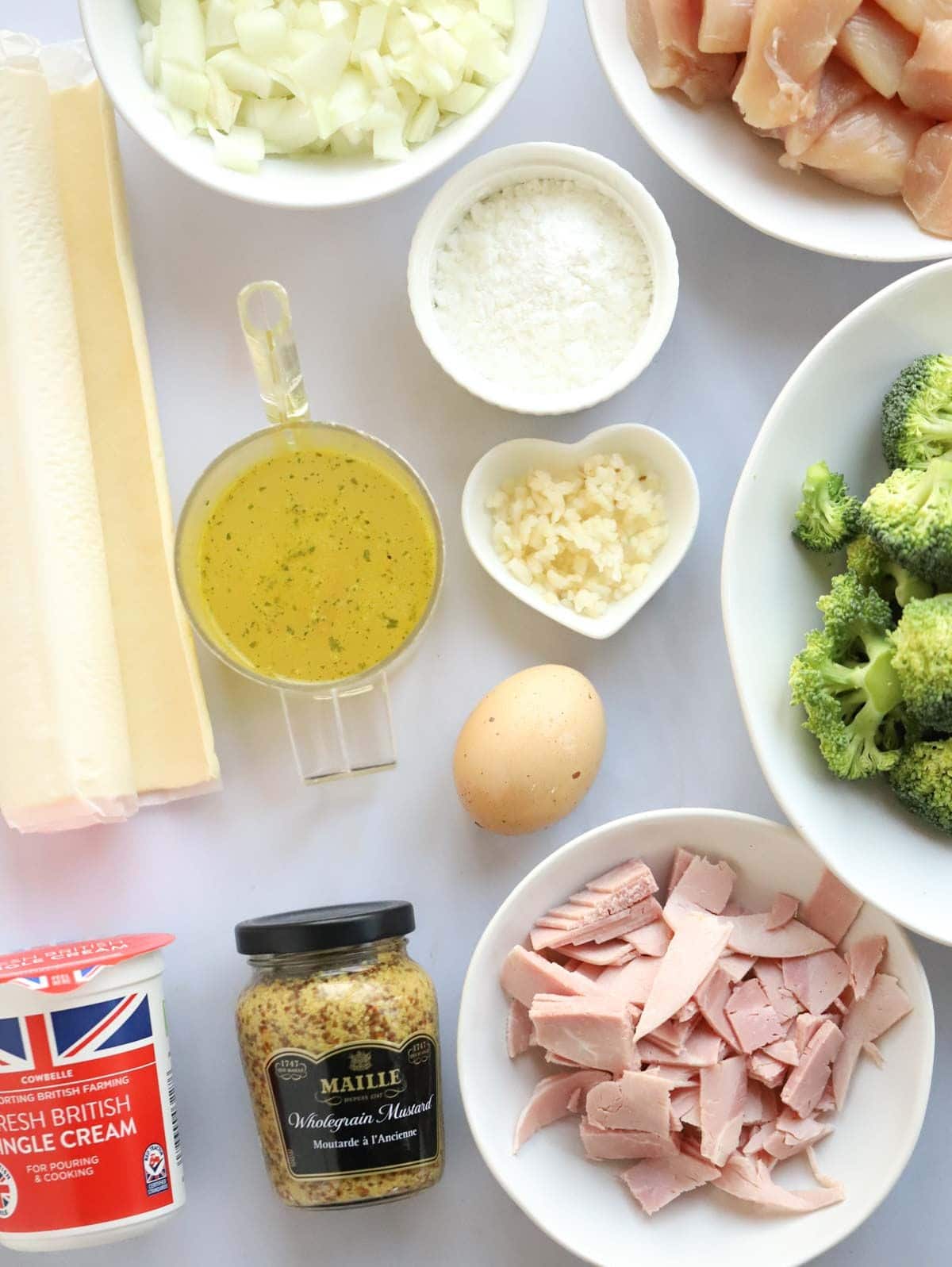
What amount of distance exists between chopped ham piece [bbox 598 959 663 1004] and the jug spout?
0.77 metres

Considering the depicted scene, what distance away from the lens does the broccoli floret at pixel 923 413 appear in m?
1.37

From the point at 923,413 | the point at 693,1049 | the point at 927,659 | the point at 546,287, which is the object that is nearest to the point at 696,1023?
the point at 693,1049

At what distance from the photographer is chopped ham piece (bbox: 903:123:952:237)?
1406 mm

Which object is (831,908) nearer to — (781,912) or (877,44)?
(781,912)

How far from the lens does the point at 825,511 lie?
139 cm

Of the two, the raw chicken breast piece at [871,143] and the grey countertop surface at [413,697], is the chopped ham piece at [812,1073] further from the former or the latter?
the raw chicken breast piece at [871,143]

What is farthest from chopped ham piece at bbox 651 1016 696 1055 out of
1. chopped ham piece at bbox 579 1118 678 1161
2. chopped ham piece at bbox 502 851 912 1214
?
chopped ham piece at bbox 579 1118 678 1161

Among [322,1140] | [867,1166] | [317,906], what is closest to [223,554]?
[317,906]

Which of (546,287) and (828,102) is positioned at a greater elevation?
(828,102)

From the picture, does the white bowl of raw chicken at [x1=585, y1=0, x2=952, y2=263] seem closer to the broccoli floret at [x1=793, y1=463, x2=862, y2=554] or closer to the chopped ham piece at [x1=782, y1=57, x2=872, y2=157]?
the chopped ham piece at [x1=782, y1=57, x2=872, y2=157]

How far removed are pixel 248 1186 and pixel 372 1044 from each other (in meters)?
0.36

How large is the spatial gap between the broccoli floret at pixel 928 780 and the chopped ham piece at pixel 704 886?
0.24 m

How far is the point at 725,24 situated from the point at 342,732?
96 cm

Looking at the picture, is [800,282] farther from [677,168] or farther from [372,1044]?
[372,1044]
